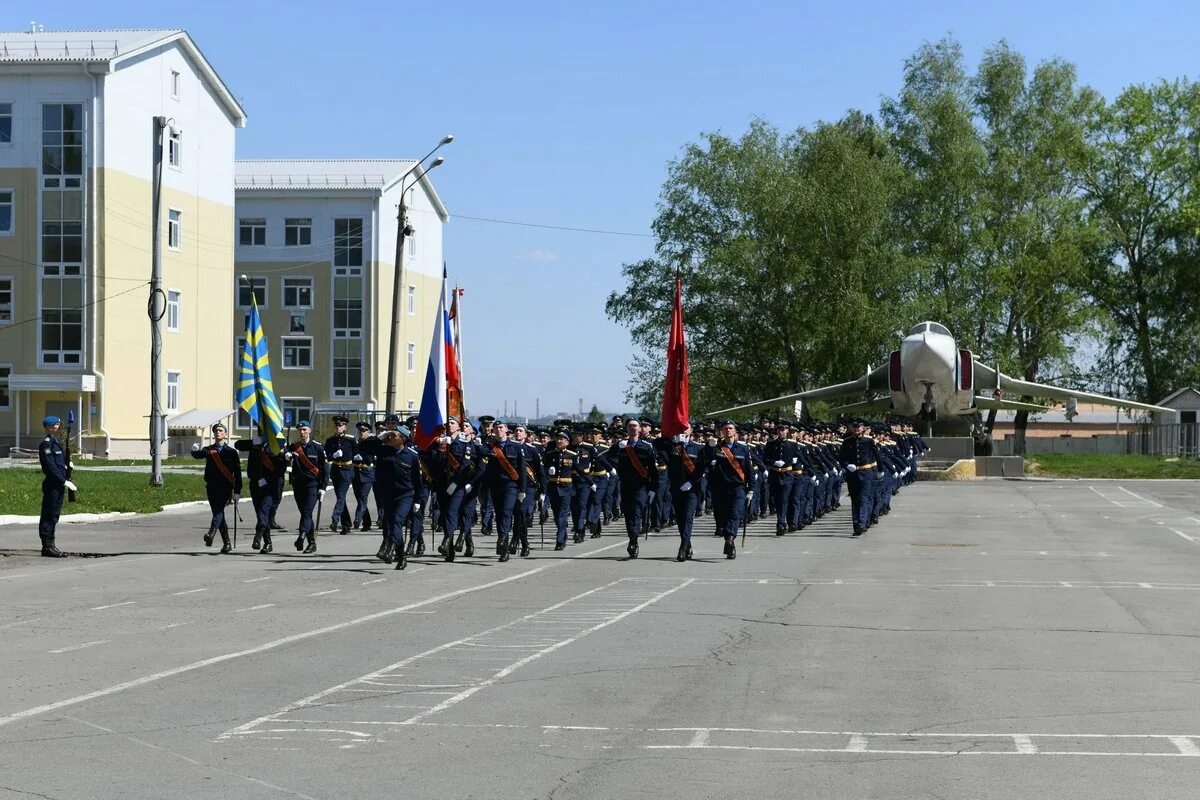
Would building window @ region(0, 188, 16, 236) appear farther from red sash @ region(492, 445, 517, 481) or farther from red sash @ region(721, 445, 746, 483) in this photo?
red sash @ region(721, 445, 746, 483)

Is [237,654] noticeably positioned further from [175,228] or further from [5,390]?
[175,228]

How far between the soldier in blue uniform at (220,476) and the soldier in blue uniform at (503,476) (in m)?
3.50

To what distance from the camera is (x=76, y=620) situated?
13305mm

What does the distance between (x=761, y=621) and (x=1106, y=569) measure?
7560mm

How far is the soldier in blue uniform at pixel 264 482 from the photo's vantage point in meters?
21.6

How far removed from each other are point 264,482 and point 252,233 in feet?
187

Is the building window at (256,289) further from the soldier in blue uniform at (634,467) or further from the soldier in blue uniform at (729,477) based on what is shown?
the soldier in blue uniform at (729,477)

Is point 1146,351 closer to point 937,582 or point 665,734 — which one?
point 937,582

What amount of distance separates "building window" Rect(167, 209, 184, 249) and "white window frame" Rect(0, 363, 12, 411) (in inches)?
293

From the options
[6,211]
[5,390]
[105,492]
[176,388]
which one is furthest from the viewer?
[176,388]

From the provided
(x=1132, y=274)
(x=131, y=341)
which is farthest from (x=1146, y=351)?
(x=131, y=341)

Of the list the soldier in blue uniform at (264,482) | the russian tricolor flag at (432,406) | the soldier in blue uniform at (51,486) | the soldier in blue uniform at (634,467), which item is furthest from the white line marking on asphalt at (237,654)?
the soldier in blue uniform at (51,486)

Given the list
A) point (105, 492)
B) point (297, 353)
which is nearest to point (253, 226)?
point (297, 353)

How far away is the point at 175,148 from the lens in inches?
2394
